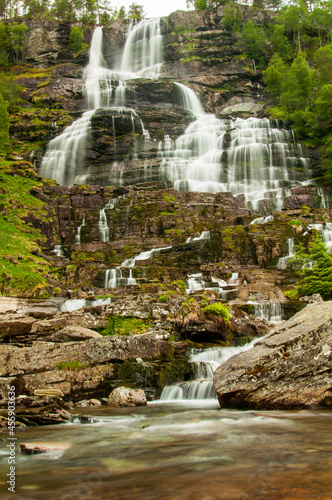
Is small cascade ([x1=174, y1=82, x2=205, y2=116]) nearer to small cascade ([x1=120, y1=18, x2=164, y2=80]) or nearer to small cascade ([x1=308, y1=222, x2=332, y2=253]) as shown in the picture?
small cascade ([x1=120, y1=18, x2=164, y2=80])

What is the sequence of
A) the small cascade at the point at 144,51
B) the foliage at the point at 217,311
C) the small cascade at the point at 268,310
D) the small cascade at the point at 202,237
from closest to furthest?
1. the foliage at the point at 217,311
2. the small cascade at the point at 268,310
3. the small cascade at the point at 202,237
4. the small cascade at the point at 144,51

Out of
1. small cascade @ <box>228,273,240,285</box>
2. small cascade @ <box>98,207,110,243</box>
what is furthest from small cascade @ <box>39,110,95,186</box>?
small cascade @ <box>228,273,240,285</box>

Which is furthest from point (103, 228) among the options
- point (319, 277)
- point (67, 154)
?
point (319, 277)

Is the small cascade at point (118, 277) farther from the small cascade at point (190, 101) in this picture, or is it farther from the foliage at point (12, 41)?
the foliage at point (12, 41)

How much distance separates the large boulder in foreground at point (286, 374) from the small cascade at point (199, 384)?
177 cm

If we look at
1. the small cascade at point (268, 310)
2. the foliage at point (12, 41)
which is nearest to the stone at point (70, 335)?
the small cascade at point (268, 310)

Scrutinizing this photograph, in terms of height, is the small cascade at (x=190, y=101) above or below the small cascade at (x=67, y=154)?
above

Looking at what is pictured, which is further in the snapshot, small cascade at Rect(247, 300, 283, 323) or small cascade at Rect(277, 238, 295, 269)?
small cascade at Rect(277, 238, 295, 269)

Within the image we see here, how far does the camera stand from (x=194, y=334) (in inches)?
547

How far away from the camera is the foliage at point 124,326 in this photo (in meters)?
13.3

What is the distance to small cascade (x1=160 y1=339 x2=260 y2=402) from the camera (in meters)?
10.1

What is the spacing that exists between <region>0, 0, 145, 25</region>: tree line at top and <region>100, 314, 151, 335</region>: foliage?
8141 centimetres

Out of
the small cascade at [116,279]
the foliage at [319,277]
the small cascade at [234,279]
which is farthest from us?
the small cascade at [116,279]

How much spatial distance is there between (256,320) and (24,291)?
42.8ft
